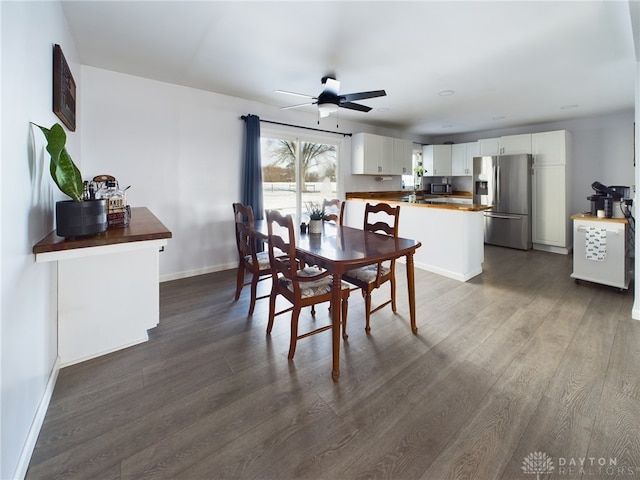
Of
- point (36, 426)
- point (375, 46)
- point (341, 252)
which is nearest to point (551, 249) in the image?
point (375, 46)

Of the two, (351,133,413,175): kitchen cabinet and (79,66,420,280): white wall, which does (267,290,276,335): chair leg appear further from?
(351,133,413,175): kitchen cabinet

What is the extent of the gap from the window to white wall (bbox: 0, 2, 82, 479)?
2.91 m

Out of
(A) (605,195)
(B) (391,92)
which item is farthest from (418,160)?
(A) (605,195)

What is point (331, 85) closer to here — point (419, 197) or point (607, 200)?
point (607, 200)

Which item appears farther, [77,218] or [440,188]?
[440,188]

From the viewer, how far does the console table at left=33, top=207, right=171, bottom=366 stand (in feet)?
6.29

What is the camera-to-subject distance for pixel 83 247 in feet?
5.23

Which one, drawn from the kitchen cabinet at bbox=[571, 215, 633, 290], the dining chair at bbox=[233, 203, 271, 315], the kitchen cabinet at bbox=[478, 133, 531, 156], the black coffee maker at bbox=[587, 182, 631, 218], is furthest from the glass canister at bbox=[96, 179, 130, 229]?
the kitchen cabinet at bbox=[478, 133, 531, 156]

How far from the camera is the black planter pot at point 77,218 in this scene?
160 centimetres

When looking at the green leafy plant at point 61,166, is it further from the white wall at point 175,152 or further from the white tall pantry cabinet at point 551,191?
the white tall pantry cabinet at point 551,191

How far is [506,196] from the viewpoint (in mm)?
5629

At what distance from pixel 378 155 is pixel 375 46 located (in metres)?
3.04

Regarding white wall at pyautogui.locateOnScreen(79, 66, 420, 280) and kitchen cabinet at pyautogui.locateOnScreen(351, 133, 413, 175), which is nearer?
white wall at pyautogui.locateOnScreen(79, 66, 420, 280)

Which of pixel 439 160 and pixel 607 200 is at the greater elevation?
pixel 439 160
